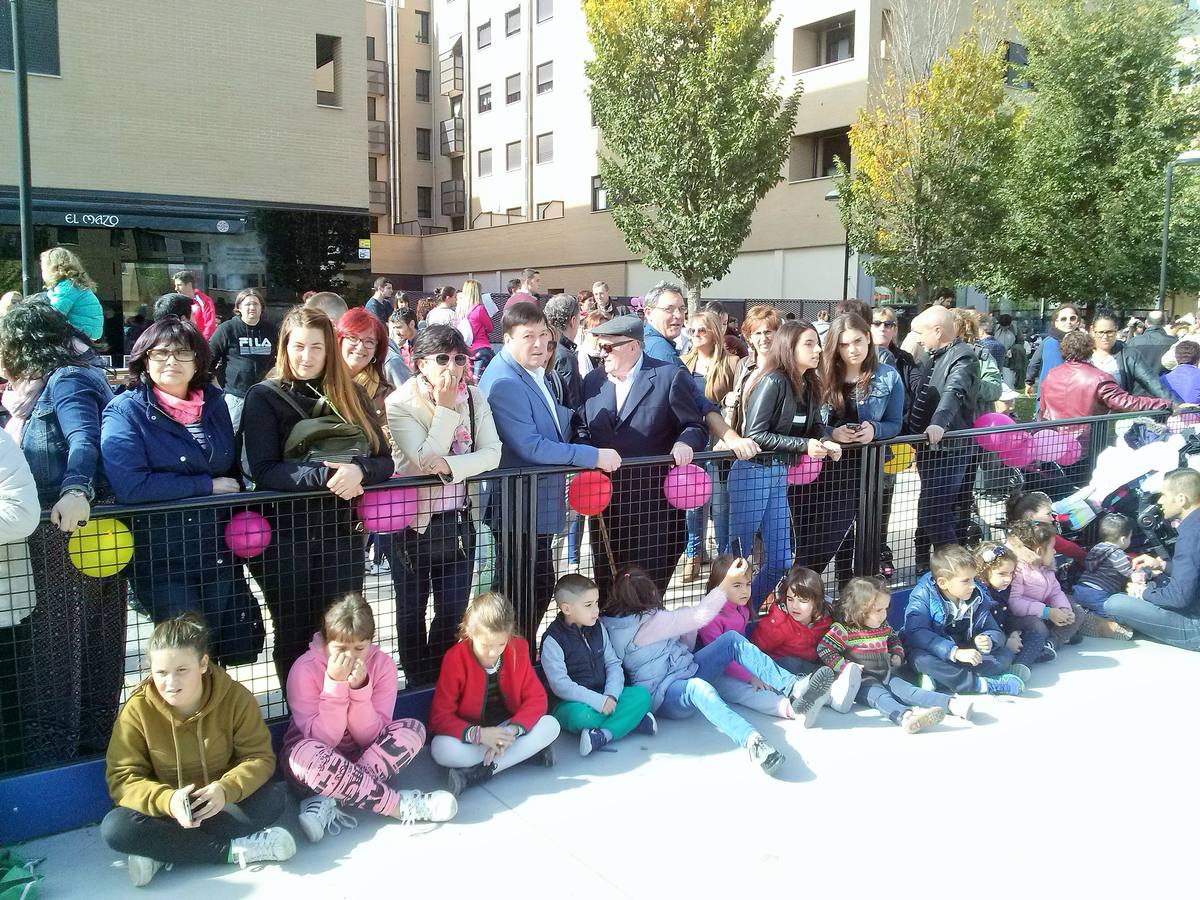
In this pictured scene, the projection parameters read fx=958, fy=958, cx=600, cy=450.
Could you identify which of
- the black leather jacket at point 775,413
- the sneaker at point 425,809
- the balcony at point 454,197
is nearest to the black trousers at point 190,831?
the sneaker at point 425,809

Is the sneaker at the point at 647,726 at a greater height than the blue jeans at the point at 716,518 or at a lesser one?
lesser

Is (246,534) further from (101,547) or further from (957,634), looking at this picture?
(957,634)

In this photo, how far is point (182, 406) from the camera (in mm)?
3629

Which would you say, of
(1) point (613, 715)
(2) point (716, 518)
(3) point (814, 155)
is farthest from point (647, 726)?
(3) point (814, 155)

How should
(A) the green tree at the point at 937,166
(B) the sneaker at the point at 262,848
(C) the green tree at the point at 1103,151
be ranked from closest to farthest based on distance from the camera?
(B) the sneaker at the point at 262,848, (C) the green tree at the point at 1103,151, (A) the green tree at the point at 937,166

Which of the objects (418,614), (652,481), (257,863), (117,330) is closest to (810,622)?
(652,481)

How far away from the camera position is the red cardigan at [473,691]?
3.85 meters

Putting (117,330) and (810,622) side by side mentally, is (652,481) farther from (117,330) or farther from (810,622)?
(117,330)

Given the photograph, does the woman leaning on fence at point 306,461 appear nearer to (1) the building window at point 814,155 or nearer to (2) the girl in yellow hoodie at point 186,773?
(2) the girl in yellow hoodie at point 186,773

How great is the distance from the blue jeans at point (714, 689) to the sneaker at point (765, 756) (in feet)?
0.18

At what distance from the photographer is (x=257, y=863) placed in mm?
3230

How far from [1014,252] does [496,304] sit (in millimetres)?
10678

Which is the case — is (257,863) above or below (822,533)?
below

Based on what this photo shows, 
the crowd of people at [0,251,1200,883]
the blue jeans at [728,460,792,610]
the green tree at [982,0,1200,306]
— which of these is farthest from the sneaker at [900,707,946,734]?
the green tree at [982,0,1200,306]
